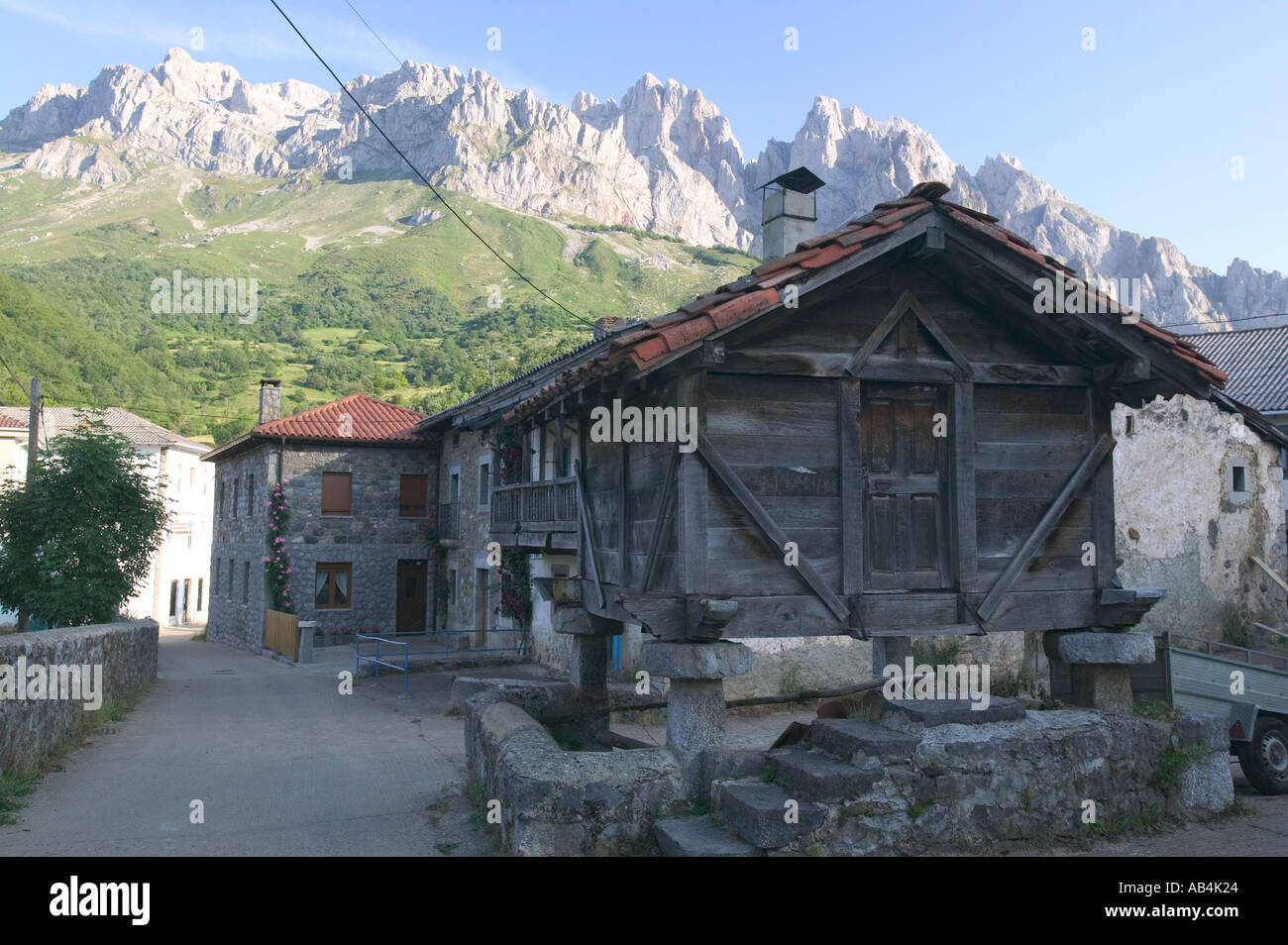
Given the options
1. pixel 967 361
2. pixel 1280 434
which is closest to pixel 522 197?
pixel 1280 434

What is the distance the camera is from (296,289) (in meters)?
82.9

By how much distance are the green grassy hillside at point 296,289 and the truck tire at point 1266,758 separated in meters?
45.8

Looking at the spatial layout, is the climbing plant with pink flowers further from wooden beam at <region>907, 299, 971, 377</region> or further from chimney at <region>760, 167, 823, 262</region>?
wooden beam at <region>907, 299, 971, 377</region>

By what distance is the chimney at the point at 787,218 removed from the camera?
33.5 feet

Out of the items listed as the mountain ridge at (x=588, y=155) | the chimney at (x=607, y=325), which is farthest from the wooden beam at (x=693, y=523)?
the mountain ridge at (x=588, y=155)

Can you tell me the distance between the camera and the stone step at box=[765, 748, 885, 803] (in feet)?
15.5

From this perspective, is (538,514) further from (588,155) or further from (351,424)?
(588,155)

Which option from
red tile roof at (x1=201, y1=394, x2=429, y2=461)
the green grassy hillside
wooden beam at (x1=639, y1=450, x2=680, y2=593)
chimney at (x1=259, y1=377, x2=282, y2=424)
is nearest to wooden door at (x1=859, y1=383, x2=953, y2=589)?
wooden beam at (x1=639, y1=450, x2=680, y2=593)

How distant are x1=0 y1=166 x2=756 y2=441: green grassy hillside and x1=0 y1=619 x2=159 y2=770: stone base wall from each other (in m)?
39.0

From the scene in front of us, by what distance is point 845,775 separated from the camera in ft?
15.5

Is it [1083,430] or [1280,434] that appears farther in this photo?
[1280,434]
